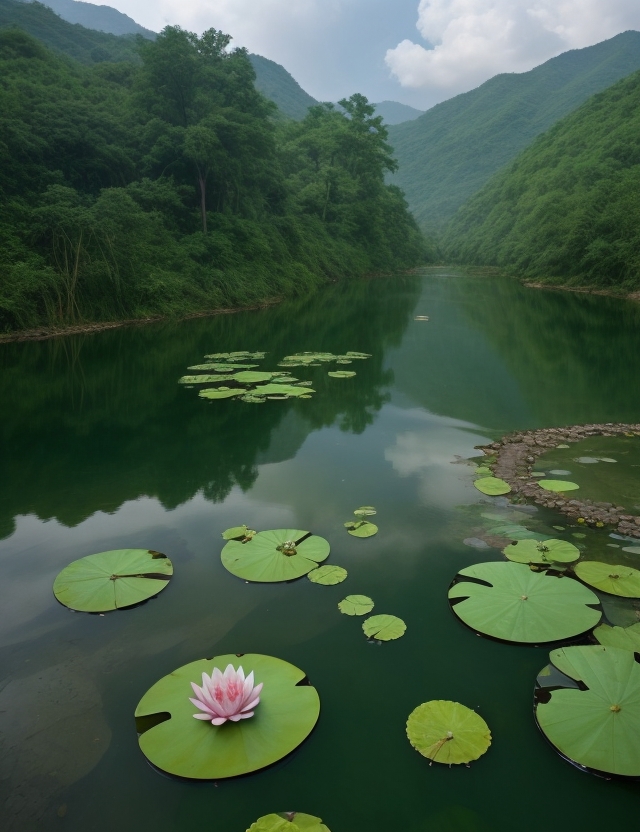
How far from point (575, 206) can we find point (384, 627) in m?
35.7

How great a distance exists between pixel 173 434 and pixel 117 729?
4400 millimetres

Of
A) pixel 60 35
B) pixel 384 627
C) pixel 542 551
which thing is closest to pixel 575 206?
pixel 542 551

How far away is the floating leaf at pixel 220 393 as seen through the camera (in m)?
7.83

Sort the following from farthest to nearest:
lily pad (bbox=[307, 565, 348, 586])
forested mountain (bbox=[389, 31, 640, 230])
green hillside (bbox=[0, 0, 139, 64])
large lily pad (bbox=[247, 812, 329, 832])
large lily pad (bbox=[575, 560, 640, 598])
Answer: forested mountain (bbox=[389, 31, 640, 230]), green hillside (bbox=[0, 0, 139, 64]), lily pad (bbox=[307, 565, 348, 586]), large lily pad (bbox=[575, 560, 640, 598]), large lily pad (bbox=[247, 812, 329, 832])

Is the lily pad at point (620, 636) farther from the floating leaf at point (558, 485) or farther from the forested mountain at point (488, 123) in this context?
the forested mountain at point (488, 123)

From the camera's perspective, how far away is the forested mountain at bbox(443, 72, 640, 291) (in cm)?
2602

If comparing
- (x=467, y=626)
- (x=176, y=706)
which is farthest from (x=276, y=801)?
(x=467, y=626)

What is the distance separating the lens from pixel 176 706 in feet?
7.75

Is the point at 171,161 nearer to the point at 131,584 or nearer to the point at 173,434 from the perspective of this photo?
the point at 173,434

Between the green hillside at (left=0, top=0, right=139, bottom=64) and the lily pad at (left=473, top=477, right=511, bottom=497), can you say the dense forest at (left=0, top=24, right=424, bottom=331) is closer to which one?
the lily pad at (left=473, top=477, right=511, bottom=497)

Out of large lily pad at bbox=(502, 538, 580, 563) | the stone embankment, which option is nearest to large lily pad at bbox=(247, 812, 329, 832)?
large lily pad at bbox=(502, 538, 580, 563)

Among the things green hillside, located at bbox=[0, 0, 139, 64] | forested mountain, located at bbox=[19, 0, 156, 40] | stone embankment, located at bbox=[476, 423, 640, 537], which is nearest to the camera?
stone embankment, located at bbox=[476, 423, 640, 537]

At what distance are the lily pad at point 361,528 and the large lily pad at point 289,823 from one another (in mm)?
2228

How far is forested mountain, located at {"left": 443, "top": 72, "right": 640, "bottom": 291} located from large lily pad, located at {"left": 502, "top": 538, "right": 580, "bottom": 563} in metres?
24.1
